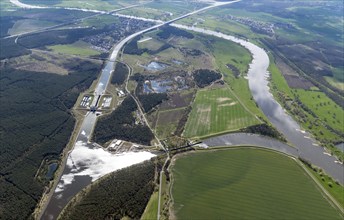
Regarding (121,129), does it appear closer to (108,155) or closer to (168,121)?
(108,155)

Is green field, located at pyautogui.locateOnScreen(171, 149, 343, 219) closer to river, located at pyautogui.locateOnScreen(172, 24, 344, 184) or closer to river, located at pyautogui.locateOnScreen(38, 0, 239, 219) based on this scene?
river, located at pyautogui.locateOnScreen(172, 24, 344, 184)

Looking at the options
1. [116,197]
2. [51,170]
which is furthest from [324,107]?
[51,170]

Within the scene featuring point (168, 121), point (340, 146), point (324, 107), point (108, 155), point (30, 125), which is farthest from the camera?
point (324, 107)

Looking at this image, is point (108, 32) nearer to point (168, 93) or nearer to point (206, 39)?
point (206, 39)

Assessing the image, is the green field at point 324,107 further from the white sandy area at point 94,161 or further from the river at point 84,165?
the river at point 84,165

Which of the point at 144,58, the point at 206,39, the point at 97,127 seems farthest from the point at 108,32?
the point at 97,127

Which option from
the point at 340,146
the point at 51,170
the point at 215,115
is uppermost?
the point at 215,115
